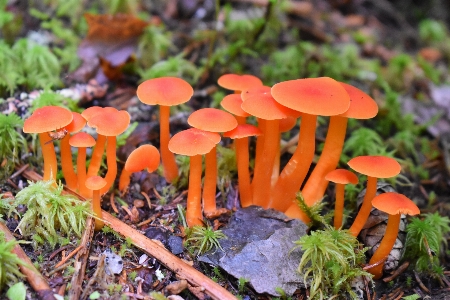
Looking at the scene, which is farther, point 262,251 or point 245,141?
point 245,141

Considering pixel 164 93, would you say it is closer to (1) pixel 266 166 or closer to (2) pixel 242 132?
(2) pixel 242 132

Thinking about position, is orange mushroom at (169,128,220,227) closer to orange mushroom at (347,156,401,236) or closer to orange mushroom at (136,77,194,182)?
orange mushroom at (136,77,194,182)

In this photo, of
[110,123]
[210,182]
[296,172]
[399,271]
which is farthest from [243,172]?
[399,271]

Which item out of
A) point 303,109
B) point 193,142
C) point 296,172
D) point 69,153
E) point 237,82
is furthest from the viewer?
point 237,82

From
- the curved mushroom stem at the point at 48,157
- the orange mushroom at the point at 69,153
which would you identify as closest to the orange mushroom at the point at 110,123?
the orange mushroom at the point at 69,153

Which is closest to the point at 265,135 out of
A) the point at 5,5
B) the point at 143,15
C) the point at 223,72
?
the point at 223,72

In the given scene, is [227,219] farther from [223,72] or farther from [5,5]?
[5,5]
